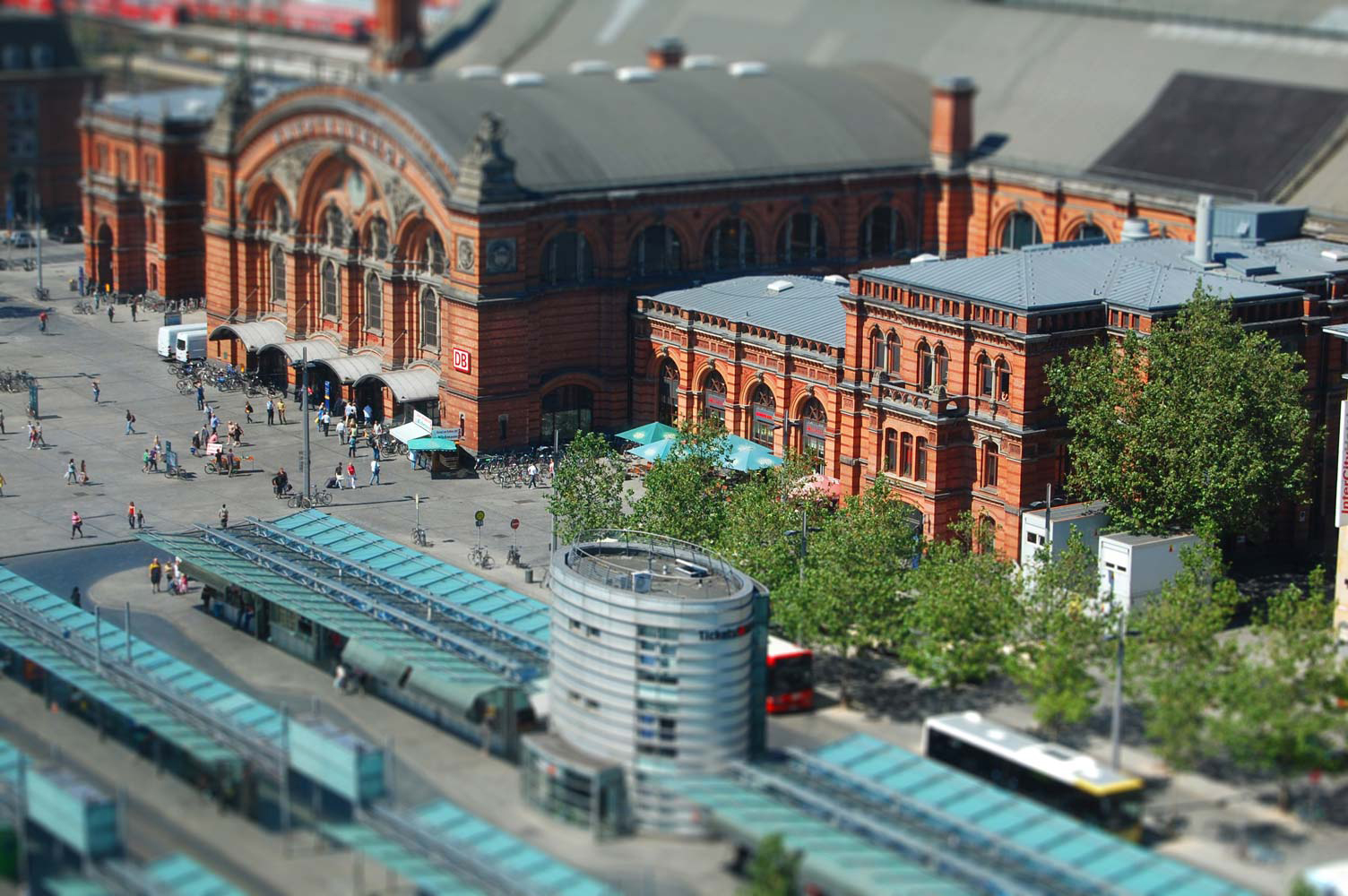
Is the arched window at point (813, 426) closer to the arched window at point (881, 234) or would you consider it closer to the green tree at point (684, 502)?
the green tree at point (684, 502)

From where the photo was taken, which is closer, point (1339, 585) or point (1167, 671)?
point (1167, 671)

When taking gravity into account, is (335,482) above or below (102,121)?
below

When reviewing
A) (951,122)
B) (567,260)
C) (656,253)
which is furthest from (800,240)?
(567,260)

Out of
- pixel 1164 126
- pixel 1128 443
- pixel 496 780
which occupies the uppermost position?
pixel 1164 126

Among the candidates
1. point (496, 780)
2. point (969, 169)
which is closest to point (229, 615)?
point (496, 780)

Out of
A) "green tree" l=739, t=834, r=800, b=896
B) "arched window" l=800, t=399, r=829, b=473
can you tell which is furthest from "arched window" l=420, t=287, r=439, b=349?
"green tree" l=739, t=834, r=800, b=896

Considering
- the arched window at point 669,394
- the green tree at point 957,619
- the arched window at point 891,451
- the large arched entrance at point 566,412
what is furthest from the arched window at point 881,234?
the green tree at point 957,619

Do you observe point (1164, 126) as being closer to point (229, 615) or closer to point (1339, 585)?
point (1339, 585)
